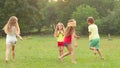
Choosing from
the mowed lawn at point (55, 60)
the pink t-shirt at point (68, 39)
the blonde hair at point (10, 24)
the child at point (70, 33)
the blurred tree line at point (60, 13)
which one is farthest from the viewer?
the blurred tree line at point (60, 13)

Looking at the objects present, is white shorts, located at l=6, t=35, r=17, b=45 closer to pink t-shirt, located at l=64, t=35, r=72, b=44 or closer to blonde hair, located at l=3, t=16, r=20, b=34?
blonde hair, located at l=3, t=16, r=20, b=34

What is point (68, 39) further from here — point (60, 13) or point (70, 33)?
point (60, 13)

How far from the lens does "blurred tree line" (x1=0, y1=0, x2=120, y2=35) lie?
61969 millimetres

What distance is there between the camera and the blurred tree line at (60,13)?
62.0m

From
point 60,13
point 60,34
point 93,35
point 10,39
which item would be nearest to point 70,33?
point 60,34

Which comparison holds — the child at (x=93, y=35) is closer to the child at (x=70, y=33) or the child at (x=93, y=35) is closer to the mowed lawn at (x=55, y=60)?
the mowed lawn at (x=55, y=60)

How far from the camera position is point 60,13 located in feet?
288

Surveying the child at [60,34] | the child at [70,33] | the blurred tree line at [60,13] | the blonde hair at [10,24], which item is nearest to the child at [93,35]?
the child at [60,34]

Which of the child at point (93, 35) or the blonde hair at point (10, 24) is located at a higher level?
the blonde hair at point (10, 24)

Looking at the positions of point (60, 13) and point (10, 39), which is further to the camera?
point (60, 13)

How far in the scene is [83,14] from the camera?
72.6 m

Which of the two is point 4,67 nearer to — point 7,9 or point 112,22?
point 7,9

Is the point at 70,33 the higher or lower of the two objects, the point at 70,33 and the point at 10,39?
the higher

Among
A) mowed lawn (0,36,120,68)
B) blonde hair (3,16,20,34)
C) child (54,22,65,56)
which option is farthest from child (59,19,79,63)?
blonde hair (3,16,20,34)
